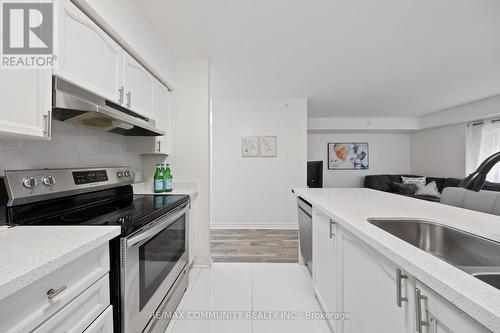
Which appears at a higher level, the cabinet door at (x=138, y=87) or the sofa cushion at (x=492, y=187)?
the cabinet door at (x=138, y=87)

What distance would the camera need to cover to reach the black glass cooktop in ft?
3.28

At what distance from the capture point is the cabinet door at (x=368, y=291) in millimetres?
742

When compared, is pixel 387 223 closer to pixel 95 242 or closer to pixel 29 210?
pixel 95 242

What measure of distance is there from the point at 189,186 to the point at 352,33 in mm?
2260

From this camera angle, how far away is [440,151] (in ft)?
17.2

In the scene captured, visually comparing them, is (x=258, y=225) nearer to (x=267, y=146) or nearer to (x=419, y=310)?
(x=267, y=146)

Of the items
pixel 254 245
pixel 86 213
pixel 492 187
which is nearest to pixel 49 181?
pixel 86 213

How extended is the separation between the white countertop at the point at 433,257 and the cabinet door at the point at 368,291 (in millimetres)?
90

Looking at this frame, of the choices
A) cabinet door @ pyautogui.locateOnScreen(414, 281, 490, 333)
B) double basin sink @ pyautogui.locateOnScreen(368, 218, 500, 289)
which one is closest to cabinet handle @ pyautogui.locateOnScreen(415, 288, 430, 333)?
cabinet door @ pyautogui.locateOnScreen(414, 281, 490, 333)

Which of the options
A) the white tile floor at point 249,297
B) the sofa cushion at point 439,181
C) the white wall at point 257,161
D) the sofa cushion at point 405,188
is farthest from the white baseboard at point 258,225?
the sofa cushion at point 439,181

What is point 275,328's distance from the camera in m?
1.52

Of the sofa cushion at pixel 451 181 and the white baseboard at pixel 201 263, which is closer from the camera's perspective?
the white baseboard at pixel 201 263

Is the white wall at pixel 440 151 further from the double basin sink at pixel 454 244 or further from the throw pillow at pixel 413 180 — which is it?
the double basin sink at pixel 454 244

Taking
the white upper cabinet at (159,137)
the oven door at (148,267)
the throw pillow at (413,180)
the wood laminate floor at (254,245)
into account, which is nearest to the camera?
the oven door at (148,267)
